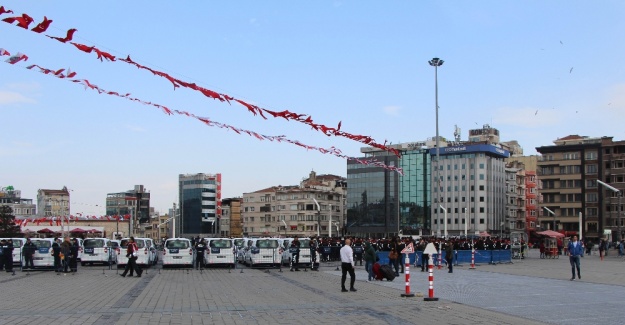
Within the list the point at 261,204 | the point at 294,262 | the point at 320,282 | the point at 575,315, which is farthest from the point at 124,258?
the point at 261,204

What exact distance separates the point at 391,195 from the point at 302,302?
142111 mm

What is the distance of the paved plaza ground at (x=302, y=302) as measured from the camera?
50.5ft

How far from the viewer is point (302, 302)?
1898 centimetres

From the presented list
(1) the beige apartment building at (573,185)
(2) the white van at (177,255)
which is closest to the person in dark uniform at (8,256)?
(2) the white van at (177,255)

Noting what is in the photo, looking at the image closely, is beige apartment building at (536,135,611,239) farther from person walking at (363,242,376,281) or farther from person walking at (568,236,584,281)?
person walking at (363,242,376,281)

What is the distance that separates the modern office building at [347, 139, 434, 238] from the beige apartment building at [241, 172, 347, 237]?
21.9 ft

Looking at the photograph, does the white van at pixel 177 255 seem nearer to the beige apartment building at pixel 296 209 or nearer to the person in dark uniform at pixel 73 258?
the person in dark uniform at pixel 73 258

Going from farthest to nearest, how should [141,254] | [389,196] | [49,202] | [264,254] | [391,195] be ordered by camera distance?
[49,202], [389,196], [391,195], [264,254], [141,254]

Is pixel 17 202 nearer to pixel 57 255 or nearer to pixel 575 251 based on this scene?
pixel 57 255

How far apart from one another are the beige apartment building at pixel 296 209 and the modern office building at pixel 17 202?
56.4 meters

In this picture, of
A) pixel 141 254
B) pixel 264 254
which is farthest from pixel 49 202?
pixel 264 254

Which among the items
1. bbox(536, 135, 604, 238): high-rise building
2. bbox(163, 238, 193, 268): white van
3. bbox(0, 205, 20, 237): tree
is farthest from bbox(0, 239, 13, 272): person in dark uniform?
bbox(536, 135, 604, 238): high-rise building

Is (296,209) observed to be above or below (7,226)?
above

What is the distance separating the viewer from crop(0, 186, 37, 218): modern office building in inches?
7092
